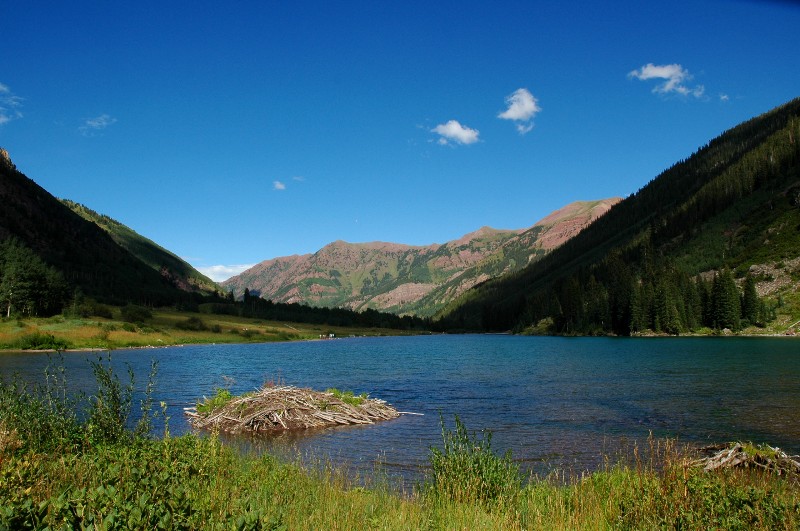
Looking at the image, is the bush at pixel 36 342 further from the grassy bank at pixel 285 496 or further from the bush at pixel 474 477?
the bush at pixel 474 477

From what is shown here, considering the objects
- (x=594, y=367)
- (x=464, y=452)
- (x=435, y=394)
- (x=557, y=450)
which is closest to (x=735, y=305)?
(x=594, y=367)

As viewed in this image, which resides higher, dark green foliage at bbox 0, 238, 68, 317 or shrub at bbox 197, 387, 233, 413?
dark green foliage at bbox 0, 238, 68, 317

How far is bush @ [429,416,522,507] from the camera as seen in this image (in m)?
12.9

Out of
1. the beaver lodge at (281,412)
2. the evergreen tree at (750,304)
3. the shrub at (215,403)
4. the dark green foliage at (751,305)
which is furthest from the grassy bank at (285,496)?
the evergreen tree at (750,304)

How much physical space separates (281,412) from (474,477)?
62.2 feet

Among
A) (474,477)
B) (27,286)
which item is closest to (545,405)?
(474,477)

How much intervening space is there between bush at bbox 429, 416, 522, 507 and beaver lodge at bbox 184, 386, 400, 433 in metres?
16.6

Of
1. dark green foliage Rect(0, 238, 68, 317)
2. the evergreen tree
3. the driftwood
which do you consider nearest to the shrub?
the driftwood

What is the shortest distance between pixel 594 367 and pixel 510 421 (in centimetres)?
4375

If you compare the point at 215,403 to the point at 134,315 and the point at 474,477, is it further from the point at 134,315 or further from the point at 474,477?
the point at 134,315

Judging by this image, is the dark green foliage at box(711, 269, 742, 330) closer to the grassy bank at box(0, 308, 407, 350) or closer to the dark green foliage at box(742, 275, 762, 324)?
the dark green foliage at box(742, 275, 762, 324)

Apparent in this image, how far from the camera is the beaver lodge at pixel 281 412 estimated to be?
29195mm

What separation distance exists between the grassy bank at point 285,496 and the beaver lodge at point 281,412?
12.7 metres

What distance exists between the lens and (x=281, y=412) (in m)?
29.9
